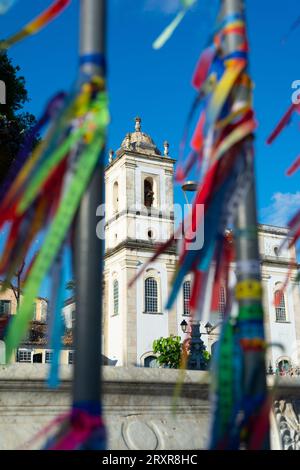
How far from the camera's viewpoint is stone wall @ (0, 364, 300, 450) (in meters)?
4.40

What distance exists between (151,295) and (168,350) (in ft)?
15.1

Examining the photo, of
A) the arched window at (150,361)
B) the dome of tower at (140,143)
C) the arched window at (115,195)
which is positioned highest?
the dome of tower at (140,143)

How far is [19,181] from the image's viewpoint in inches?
94.6

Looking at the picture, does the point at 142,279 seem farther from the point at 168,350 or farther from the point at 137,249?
the point at 168,350

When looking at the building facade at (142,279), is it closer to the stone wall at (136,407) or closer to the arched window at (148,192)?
the arched window at (148,192)

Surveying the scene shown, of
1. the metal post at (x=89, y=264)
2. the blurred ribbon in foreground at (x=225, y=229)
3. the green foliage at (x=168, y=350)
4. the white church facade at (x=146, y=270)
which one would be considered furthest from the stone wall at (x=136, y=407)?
the white church facade at (x=146, y=270)

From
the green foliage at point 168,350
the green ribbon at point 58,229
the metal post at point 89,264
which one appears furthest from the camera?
the green foliage at point 168,350

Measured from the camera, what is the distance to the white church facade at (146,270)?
35.3m

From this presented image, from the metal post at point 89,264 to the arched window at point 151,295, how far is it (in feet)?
111

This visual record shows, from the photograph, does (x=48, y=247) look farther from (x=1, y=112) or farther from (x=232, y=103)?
(x=1, y=112)

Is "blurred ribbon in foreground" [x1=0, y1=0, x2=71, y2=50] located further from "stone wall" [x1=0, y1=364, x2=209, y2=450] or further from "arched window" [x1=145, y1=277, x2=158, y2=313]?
"arched window" [x1=145, y1=277, x2=158, y2=313]

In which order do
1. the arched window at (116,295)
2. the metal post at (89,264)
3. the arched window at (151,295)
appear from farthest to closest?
1. the arched window at (116,295)
2. the arched window at (151,295)
3. the metal post at (89,264)

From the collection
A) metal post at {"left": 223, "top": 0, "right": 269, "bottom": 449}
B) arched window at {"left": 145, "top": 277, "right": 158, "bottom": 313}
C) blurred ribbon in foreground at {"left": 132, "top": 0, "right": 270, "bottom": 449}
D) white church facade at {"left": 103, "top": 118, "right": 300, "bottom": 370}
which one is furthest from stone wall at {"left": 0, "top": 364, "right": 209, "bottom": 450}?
arched window at {"left": 145, "top": 277, "right": 158, "bottom": 313}
